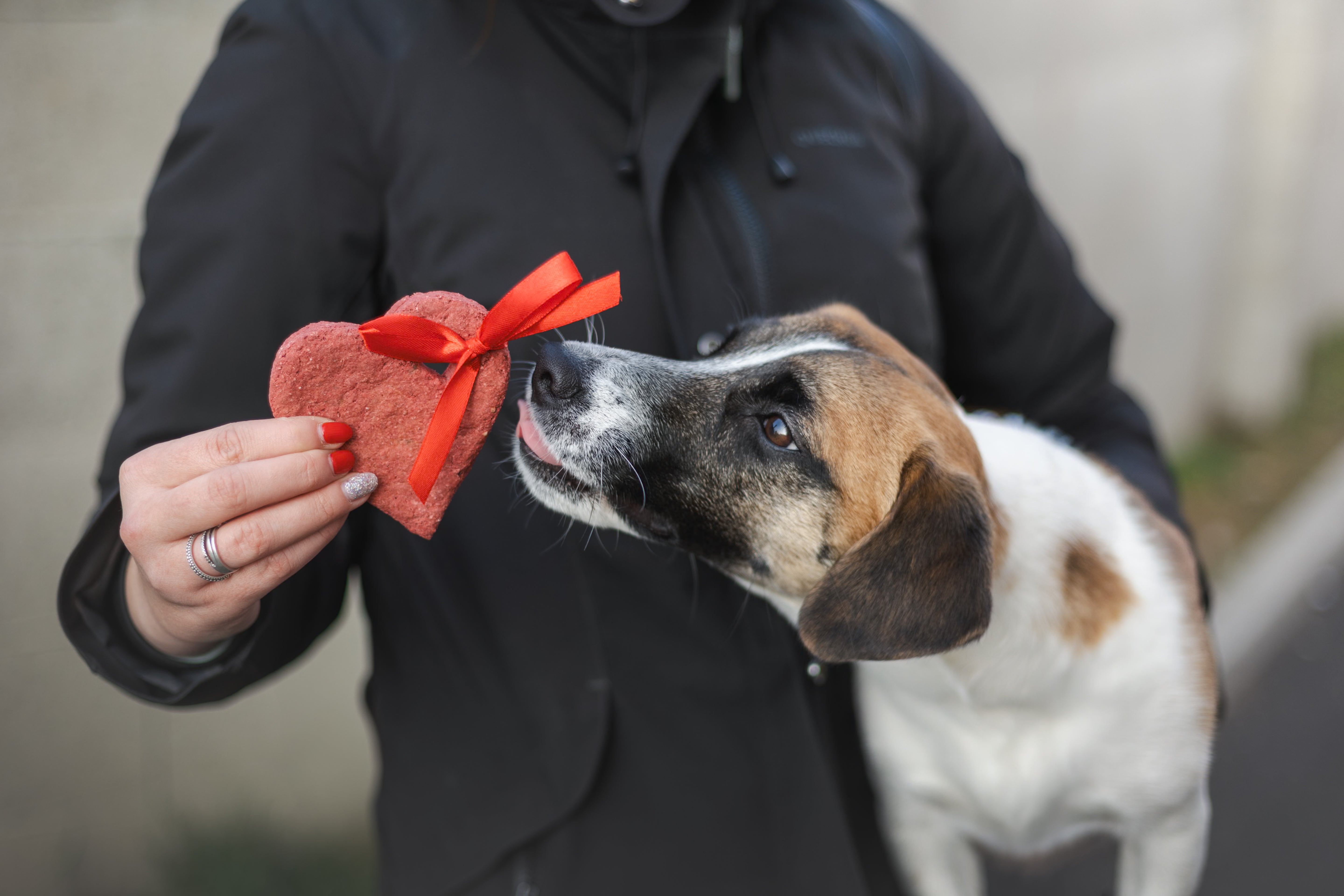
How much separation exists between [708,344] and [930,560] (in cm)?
55

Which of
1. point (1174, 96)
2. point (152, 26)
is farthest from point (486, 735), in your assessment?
point (1174, 96)

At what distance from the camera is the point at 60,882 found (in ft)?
9.39

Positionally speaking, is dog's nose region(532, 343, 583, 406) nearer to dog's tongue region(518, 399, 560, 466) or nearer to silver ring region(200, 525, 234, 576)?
dog's tongue region(518, 399, 560, 466)

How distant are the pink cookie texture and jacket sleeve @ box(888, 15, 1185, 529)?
1.12 metres

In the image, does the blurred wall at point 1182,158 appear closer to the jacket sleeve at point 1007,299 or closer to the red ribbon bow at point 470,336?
the jacket sleeve at point 1007,299

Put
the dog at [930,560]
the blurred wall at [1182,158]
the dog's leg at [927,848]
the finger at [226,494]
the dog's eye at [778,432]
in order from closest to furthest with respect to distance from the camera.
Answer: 1. the finger at [226,494]
2. the dog at [930,560]
3. the dog's eye at [778,432]
4. the dog's leg at [927,848]
5. the blurred wall at [1182,158]

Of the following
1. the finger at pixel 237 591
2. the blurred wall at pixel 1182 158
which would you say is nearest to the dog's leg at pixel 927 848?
the finger at pixel 237 591

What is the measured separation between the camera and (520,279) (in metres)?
1.66

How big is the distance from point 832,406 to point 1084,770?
3.07ft

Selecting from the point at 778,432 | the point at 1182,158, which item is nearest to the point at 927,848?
the point at 778,432

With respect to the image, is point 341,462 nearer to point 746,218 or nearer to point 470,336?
point 470,336

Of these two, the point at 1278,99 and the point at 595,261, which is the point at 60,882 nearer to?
the point at 595,261

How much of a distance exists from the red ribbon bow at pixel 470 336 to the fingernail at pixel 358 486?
6 cm

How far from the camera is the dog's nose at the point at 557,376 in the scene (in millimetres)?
1603
